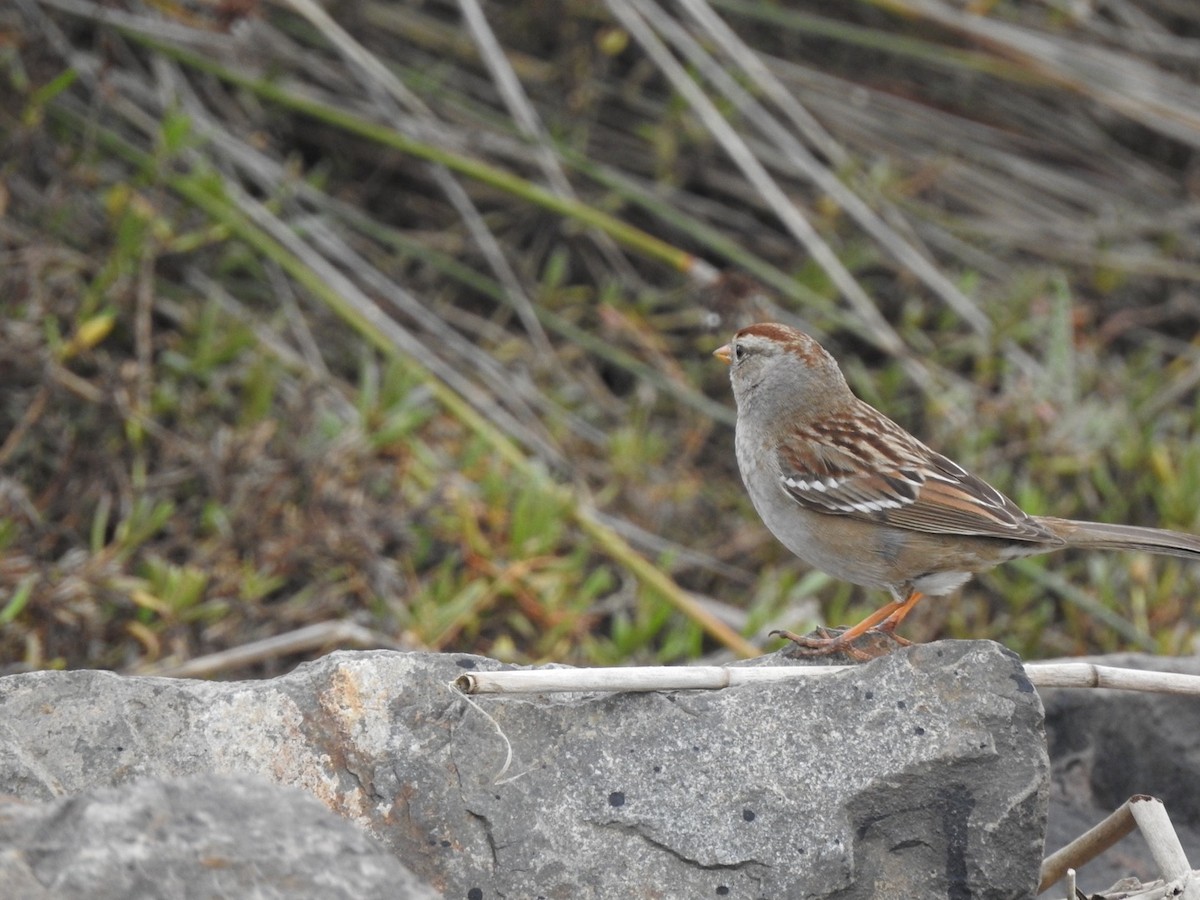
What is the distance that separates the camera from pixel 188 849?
1995 mm

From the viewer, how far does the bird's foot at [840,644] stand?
345 centimetres

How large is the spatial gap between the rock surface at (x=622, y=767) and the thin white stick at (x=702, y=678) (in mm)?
50

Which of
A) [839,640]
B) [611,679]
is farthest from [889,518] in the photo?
[611,679]

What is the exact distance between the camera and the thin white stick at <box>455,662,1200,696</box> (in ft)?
9.29

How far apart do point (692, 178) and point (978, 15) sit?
60.3 inches

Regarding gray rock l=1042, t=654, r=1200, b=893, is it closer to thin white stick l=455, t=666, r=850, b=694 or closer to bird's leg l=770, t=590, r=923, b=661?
bird's leg l=770, t=590, r=923, b=661

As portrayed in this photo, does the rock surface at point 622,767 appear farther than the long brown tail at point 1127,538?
No

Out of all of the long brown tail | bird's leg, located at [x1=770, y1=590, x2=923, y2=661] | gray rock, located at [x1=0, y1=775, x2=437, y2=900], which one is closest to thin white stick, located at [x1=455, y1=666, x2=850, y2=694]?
bird's leg, located at [x1=770, y1=590, x2=923, y2=661]

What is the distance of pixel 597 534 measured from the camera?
537 centimetres

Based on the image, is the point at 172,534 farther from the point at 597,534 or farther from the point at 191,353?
the point at 597,534

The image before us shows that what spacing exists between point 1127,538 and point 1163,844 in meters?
1.06

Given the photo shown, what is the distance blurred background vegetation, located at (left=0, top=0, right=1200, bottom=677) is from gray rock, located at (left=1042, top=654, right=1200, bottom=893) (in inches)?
54.0

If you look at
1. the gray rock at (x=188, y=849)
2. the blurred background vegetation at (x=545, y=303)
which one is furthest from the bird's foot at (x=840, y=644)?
the gray rock at (x=188, y=849)

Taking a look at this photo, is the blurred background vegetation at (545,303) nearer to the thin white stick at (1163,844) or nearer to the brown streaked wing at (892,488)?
the brown streaked wing at (892,488)
